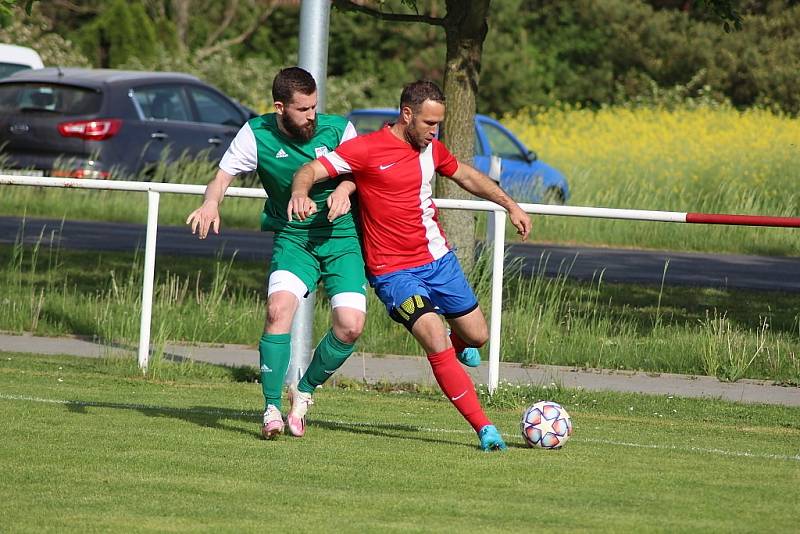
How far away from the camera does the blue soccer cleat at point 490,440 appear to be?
7.97 m

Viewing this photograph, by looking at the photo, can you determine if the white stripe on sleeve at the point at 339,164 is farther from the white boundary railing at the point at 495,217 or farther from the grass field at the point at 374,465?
the white boundary railing at the point at 495,217

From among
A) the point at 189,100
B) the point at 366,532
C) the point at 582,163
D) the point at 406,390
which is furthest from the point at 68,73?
the point at 366,532

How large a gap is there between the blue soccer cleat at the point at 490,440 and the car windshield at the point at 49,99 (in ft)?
43.2

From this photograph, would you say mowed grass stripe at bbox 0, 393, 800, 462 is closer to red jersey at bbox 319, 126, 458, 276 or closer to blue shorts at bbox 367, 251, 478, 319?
blue shorts at bbox 367, 251, 478, 319

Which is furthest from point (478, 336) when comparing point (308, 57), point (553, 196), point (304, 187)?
point (553, 196)

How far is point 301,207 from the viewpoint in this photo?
751 cm

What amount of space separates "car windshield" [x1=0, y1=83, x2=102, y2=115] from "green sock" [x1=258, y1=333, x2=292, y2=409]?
40.8 feet

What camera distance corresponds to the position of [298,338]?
35.0 ft

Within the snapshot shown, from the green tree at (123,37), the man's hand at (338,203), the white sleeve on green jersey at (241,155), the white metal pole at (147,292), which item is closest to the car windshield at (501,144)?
the white metal pole at (147,292)

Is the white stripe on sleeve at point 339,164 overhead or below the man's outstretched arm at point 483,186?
overhead

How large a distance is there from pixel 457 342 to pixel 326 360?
78 centimetres

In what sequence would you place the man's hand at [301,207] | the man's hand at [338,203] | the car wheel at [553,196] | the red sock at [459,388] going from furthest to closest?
the car wheel at [553,196] < the red sock at [459,388] < the man's hand at [338,203] < the man's hand at [301,207]

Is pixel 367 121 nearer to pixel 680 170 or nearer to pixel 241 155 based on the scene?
pixel 680 170

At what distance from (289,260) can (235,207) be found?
14627 millimetres
